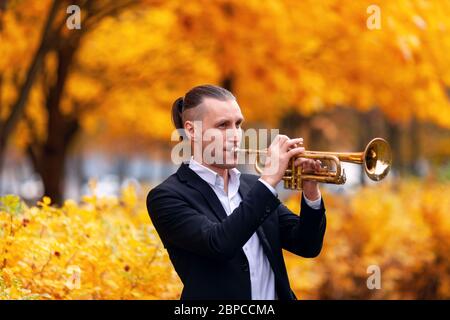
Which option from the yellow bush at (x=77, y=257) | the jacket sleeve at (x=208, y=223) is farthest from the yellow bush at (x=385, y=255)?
the jacket sleeve at (x=208, y=223)

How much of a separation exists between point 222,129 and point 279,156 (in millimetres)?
269

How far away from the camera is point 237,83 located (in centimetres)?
1129

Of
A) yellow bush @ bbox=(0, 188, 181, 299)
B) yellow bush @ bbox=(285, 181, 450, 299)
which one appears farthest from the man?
yellow bush @ bbox=(285, 181, 450, 299)

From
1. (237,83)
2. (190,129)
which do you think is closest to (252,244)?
(190,129)

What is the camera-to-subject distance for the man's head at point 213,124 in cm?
315

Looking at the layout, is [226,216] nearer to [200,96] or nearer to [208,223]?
[208,223]

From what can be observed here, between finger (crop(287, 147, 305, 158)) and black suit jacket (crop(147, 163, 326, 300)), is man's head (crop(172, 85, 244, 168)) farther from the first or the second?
finger (crop(287, 147, 305, 158))

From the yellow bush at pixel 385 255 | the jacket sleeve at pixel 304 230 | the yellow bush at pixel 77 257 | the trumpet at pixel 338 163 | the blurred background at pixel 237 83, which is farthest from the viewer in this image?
the yellow bush at pixel 385 255

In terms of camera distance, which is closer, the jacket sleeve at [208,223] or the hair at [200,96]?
the jacket sleeve at [208,223]

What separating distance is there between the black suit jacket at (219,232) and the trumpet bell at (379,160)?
0.24 metres

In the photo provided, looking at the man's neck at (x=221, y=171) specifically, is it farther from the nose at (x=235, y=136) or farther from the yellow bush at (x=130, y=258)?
the yellow bush at (x=130, y=258)

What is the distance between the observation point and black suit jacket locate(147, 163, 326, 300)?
2.94 m

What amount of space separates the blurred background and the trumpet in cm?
160
